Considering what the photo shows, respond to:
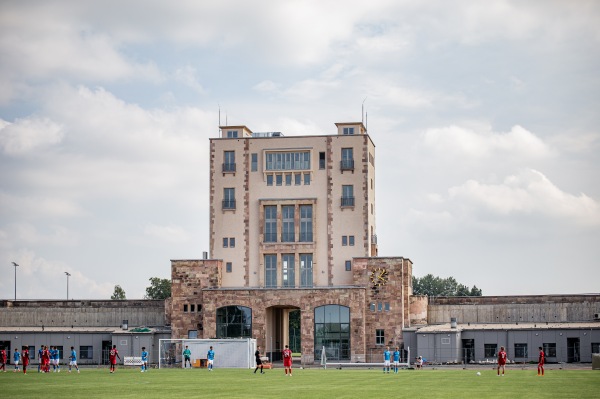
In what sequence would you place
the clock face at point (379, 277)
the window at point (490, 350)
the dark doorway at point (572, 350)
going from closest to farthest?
the dark doorway at point (572, 350) < the window at point (490, 350) < the clock face at point (379, 277)

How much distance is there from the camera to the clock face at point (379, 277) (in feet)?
324

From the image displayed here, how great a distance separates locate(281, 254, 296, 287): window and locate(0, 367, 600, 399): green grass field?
37124 millimetres

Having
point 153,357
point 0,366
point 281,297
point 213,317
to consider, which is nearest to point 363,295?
point 281,297

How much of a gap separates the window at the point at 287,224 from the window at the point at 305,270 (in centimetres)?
229

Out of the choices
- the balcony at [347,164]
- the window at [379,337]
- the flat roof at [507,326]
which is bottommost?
the window at [379,337]

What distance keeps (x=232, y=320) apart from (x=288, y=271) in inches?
313

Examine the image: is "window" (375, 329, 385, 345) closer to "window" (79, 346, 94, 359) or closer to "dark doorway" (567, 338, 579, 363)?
"dark doorway" (567, 338, 579, 363)

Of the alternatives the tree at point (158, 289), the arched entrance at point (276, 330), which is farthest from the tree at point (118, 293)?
the arched entrance at point (276, 330)

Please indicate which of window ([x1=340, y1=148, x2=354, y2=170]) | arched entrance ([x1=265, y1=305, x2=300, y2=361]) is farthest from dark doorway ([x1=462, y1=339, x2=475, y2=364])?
window ([x1=340, y1=148, x2=354, y2=170])

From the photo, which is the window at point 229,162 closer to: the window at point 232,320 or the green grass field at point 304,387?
the window at point 232,320

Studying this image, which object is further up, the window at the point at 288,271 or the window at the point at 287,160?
the window at the point at 287,160

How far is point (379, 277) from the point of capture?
9875 cm

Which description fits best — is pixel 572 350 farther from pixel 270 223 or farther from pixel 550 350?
pixel 270 223

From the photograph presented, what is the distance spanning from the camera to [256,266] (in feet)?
336
